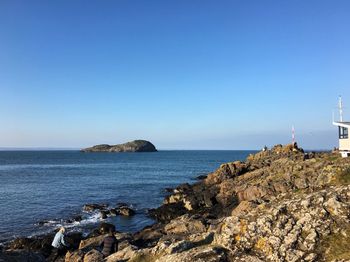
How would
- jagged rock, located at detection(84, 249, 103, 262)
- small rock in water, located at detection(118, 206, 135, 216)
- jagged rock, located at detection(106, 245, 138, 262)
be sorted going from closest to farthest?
jagged rock, located at detection(106, 245, 138, 262), jagged rock, located at detection(84, 249, 103, 262), small rock in water, located at detection(118, 206, 135, 216)

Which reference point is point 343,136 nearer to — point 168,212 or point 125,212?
point 168,212

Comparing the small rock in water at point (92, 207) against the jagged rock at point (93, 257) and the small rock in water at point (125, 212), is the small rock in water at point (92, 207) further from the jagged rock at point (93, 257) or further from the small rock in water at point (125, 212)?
the jagged rock at point (93, 257)

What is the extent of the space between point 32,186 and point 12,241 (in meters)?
41.3

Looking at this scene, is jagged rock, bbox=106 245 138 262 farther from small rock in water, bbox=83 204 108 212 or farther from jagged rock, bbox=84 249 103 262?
small rock in water, bbox=83 204 108 212

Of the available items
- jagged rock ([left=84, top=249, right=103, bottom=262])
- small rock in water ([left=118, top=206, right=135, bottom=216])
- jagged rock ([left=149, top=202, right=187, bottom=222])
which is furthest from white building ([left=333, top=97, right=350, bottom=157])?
jagged rock ([left=84, top=249, right=103, bottom=262])

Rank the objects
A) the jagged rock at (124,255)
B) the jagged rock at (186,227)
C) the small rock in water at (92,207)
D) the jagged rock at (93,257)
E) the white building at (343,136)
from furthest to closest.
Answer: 1. the small rock in water at (92,207)
2. the white building at (343,136)
3. the jagged rock at (186,227)
4. the jagged rock at (93,257)
5. the jagged rock at (124,255)

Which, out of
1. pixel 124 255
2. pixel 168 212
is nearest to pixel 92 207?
pixel 168 212

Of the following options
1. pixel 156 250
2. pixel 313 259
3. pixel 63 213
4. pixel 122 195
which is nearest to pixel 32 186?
pixel 122 195

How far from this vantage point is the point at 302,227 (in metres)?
9.55

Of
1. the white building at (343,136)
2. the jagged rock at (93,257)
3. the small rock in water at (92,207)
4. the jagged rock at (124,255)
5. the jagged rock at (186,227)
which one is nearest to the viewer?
the jagged rock at (124,255)

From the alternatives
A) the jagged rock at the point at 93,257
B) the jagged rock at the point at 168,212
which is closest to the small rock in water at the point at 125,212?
the jagged rock at the point at 168,212

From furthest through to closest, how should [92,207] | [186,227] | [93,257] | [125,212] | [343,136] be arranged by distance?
[92,207] < [125,212] < [343,136] < [186,227] < [93,257]

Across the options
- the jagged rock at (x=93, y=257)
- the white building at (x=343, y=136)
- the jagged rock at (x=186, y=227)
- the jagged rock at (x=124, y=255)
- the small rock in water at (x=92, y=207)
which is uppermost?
the white building at (x=343, y=136)

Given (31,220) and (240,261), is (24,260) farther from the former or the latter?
(31,220)
